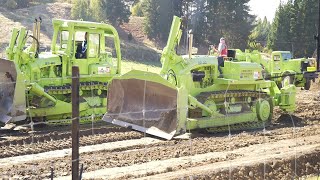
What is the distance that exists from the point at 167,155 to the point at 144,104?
2897mm

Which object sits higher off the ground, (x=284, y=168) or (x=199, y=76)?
(x=199, y=76)

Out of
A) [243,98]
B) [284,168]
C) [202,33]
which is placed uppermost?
[202,33]

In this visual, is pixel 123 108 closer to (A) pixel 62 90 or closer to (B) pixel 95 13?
(A) pixel 62 90

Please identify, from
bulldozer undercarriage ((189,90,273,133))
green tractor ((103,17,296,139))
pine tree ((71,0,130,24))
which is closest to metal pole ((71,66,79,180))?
green tractor ((103,17,296,139))

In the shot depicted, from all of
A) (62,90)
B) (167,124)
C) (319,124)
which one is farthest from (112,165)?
(319,124)

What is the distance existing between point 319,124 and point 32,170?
970 centimetres

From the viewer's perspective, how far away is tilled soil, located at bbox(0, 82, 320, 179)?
10.3 meters

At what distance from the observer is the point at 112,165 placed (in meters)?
10.8

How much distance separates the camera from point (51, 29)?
4697 centimetres

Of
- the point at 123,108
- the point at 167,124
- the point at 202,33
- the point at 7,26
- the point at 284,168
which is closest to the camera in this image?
the point at 284,168

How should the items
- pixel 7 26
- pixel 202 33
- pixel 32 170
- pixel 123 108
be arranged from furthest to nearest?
pixel 202 33, pixel 7 26, pixel 123 108, pixel 32 170

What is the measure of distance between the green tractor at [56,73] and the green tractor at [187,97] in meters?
1.31

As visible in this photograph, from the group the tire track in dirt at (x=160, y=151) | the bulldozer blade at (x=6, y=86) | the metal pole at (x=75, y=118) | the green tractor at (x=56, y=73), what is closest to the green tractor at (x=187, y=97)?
the tire track in dirt at (x=160, y=151)

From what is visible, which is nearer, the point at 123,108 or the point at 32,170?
the point at 32,170
